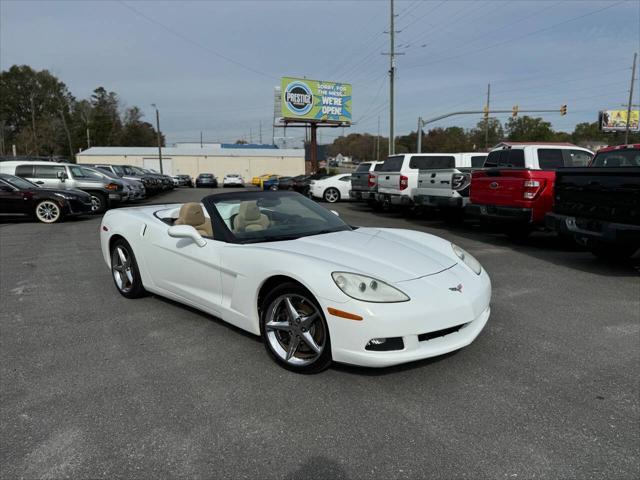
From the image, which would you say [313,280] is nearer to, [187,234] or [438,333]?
[438,333]

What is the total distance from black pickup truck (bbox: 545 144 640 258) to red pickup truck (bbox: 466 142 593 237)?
90cm

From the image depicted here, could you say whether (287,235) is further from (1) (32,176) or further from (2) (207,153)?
(2) (207,153)

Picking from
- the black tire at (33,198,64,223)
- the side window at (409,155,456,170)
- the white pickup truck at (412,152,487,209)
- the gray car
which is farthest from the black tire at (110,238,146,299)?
the gray car

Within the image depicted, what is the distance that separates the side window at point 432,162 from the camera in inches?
531

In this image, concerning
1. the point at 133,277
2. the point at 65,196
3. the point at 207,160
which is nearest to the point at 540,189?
the point at 133,277

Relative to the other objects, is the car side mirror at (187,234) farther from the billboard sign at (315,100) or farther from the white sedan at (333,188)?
the billboard sign at (315,100)

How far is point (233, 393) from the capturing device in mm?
3092

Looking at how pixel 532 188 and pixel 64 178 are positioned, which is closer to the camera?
pixel 532 188

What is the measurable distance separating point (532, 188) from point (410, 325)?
20.7 feet

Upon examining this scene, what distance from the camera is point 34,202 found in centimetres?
1274

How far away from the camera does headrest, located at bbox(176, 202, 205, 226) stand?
4.76 meters

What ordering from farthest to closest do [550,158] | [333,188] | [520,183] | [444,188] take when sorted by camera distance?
[333,188] < [444,188] < [550,158] < [520,183]

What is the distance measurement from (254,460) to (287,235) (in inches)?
80.9

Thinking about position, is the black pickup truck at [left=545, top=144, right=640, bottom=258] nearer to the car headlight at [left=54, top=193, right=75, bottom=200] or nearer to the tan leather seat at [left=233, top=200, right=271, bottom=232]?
the tan leather seat at [left=233, top=200, right=271, bottom=232]
